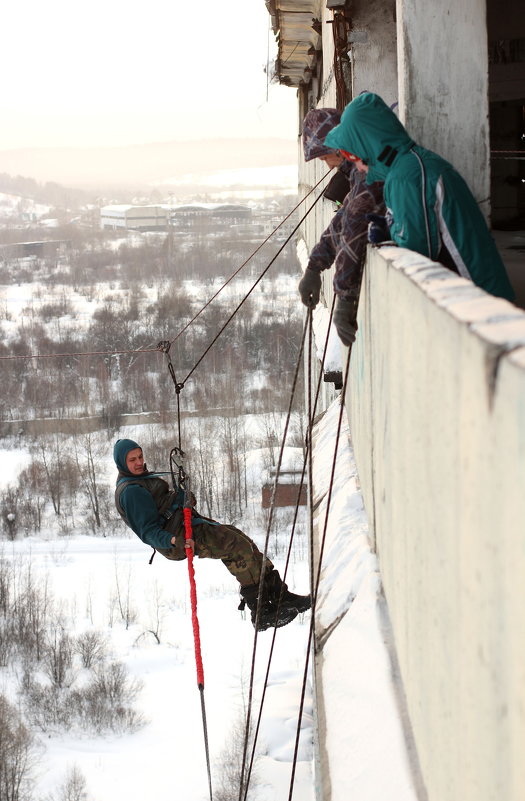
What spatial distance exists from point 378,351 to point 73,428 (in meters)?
51.2

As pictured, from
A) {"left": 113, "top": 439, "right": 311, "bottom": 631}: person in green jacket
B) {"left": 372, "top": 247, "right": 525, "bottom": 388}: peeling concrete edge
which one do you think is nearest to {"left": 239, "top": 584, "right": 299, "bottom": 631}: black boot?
{"left": 113, "top": 439, "right": 311, "bottom": 631}: person in green jacket

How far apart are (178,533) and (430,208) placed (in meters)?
4.01

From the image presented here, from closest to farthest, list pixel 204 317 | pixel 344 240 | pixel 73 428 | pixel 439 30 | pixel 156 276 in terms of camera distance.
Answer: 1. pixel 344 240
2. pixel 439 30
3. pixel 73 428
4. pixel 204 317
5. pixel 156 276

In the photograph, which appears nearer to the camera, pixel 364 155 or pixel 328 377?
pixel 364 155

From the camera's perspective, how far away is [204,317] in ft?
226

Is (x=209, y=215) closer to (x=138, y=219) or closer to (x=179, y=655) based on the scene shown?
(x=138, y=219)

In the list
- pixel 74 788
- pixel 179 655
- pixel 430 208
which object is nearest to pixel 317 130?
pixel 430 208

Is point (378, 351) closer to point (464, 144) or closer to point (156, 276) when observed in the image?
point (464, 144)

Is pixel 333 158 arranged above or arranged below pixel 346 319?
above

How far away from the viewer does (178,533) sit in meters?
6.48

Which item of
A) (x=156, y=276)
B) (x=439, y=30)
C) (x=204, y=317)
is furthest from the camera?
(x=156, y=276)

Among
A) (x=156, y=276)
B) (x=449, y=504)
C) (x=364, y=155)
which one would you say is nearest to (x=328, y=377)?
(x=364, y=155)

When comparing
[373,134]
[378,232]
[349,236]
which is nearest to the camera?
[373,134]

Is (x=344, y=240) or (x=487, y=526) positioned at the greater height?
(x=344, y=240)
